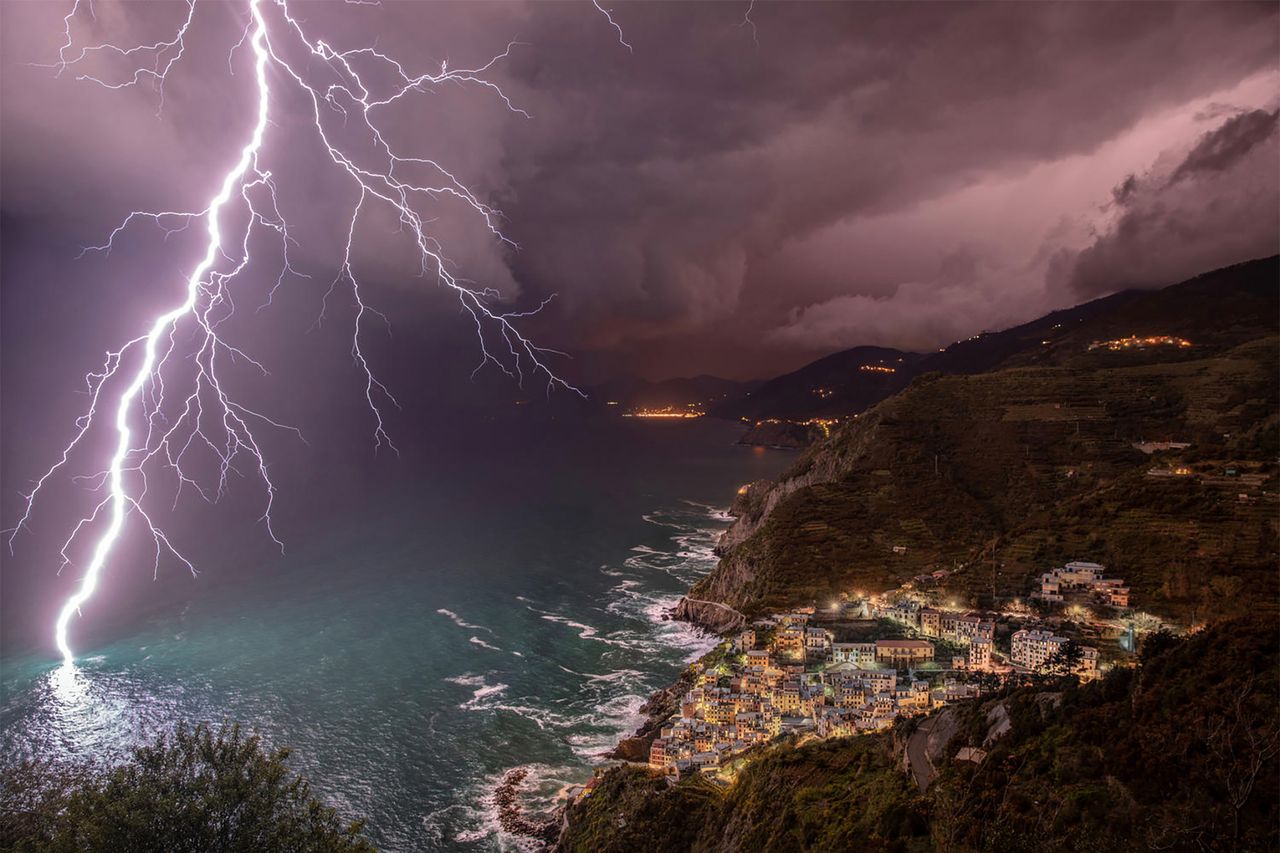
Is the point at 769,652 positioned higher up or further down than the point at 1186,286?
further down

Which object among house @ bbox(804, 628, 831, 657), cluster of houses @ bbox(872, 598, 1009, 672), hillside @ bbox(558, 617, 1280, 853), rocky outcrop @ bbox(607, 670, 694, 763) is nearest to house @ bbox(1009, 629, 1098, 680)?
cluster of houses @ bbox(872, 598, 1009, 672)

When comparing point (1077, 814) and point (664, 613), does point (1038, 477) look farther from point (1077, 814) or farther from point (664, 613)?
point (1077, 814)

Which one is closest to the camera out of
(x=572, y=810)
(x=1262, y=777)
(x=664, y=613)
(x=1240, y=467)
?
(x=1262, y=777)

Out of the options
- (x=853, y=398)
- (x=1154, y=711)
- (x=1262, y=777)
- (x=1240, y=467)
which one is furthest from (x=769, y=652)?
(x=853, y=398)

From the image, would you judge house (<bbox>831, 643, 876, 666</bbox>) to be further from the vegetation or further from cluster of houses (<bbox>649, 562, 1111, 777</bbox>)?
the vegetation

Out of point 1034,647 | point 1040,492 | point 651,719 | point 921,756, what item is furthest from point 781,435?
point 921,756

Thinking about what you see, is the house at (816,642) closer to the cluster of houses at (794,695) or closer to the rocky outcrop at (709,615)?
the cluster of houses at (794,695)

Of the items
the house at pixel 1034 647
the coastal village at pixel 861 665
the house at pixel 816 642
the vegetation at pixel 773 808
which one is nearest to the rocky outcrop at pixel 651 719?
the coastal village at pixel 861 665
